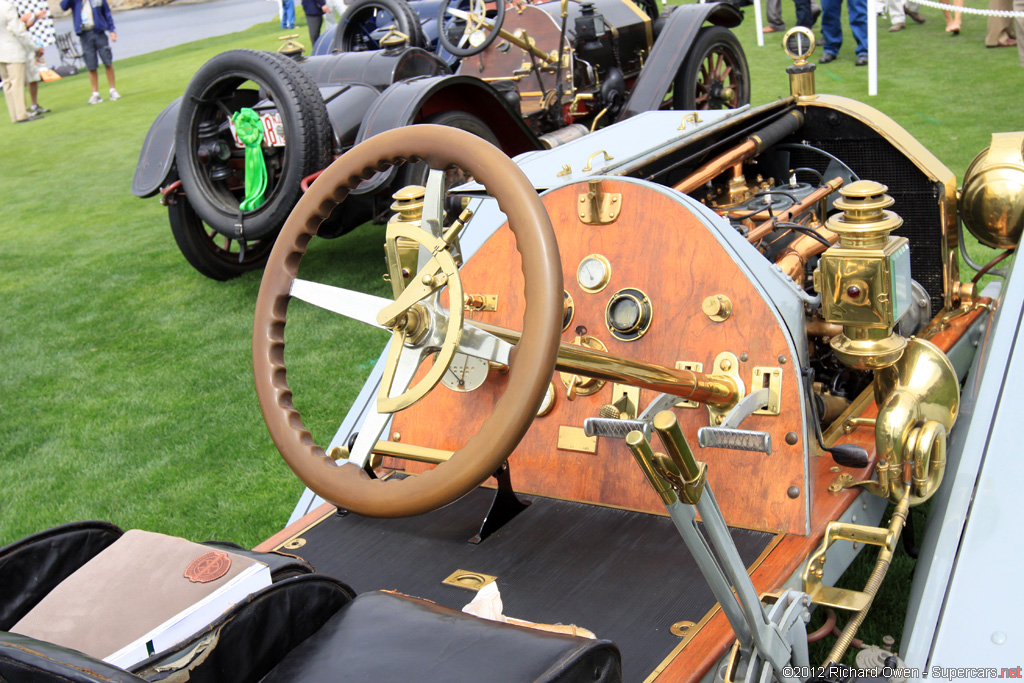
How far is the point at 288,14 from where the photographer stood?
17.1 metres

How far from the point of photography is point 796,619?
1548mm

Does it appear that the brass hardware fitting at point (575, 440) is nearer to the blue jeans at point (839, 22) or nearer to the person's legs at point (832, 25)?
the blue jeans at point (839, 22)

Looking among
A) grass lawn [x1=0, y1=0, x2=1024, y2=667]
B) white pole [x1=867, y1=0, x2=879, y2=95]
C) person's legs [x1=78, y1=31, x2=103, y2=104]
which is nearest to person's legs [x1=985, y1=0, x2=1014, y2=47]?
grass lawn [x1=0, y1=0, x2=1024, y2=667]

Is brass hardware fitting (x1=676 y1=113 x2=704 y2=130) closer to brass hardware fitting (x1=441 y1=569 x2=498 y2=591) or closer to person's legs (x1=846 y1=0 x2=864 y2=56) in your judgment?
brass hardware fitting (x1=441 y1=569 x2=498 y2=591)

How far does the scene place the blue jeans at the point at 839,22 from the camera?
343 inches

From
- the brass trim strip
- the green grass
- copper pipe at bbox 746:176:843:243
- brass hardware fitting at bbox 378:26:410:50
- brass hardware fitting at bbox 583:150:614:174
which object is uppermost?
brass hardware fitting at bbox 378:26:410:50

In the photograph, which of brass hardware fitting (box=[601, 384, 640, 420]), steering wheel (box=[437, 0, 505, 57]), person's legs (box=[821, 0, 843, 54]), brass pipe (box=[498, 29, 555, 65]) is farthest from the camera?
person's legs (box=[821, 0, 843, 54])

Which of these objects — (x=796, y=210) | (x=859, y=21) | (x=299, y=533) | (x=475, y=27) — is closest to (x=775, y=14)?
(x=859, y=21)

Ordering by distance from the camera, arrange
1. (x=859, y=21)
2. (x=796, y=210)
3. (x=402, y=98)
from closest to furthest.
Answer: (x=796, y=210) → (x=402, y=98) → (x=859, y=21)

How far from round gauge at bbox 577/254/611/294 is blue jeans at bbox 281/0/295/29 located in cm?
1615

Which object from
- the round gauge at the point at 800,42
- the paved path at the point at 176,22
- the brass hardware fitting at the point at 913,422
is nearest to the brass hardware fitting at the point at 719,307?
the brass hardware fitting at the point at 913,422

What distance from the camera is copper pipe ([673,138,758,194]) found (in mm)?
2697

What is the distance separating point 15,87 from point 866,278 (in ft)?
42.5

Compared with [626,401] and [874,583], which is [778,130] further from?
[874,583]
